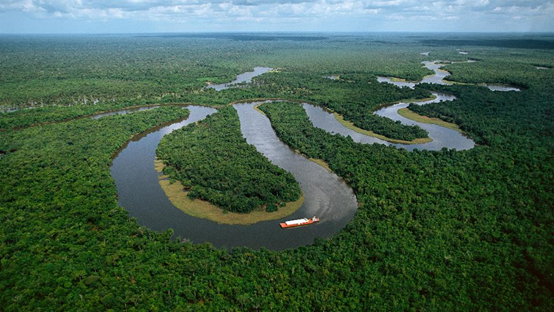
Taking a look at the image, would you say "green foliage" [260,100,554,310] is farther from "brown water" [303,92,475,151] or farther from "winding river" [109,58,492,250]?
"brown water" [303,92,475,151]

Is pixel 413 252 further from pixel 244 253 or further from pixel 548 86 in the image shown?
pixel 548 86

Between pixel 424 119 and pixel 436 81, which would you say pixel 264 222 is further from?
pixel 436 81

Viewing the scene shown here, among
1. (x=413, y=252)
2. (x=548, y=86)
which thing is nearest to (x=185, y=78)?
(x=413, y=252)

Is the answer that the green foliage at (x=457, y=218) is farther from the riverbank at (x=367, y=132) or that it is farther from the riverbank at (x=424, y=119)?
the riverbank at (x=424, y=119)

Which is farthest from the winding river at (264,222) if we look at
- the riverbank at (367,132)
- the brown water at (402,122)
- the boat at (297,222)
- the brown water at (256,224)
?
the riverbank at (367,132)

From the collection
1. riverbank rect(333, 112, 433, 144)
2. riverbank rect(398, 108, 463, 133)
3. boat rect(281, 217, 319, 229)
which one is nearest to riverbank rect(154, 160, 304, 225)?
boat rect(281, 217, 319, 229)

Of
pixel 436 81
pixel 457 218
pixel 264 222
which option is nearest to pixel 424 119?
pixel 457 218
